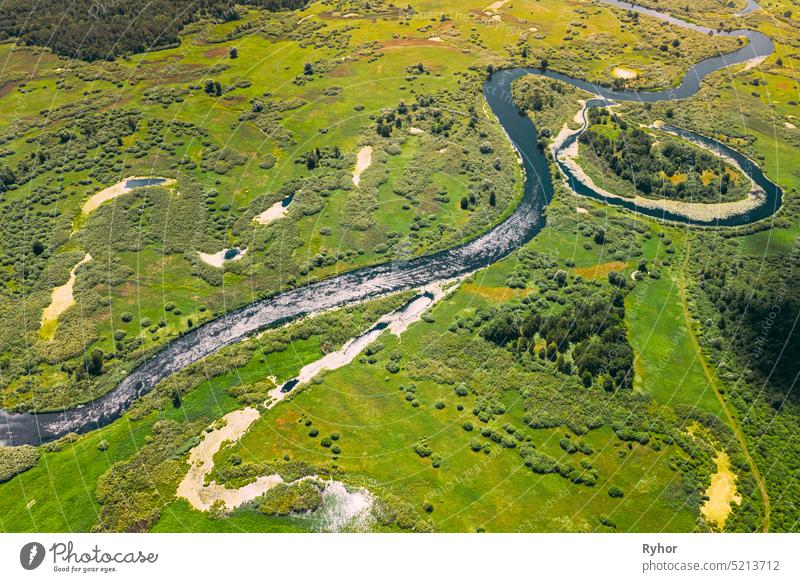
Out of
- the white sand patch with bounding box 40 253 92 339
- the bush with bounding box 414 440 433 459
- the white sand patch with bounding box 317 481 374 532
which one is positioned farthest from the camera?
the white sand patch with bounding box 40 253 92 339

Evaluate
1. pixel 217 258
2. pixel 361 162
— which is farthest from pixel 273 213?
pixel 361 162

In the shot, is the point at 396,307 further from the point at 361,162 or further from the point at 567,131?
the point at 567,131

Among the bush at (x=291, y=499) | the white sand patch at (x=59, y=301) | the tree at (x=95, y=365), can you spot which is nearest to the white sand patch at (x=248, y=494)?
the bush at (x=291, y=499)

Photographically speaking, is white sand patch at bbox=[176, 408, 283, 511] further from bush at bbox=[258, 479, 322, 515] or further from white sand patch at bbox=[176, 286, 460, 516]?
bush at bbox=[258, 479, 322, 515]

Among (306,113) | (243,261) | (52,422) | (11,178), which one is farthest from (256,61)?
(52,422)

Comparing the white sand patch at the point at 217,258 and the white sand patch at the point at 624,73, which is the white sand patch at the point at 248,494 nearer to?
the white sand patch at the point at 217,258

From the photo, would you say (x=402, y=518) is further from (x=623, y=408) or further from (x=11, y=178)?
(x=11, y=178)

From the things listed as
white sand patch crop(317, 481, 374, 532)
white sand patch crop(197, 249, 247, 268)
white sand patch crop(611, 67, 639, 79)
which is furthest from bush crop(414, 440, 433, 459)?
white sand patch crop(611, 67, 639, 79)
